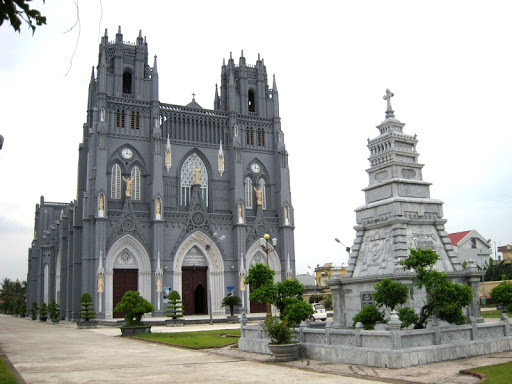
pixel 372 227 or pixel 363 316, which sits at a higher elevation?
pixel 372 227

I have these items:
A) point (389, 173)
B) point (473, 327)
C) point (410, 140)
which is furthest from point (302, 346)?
point (410, 140)

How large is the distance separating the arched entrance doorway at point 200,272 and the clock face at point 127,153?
29.4 feet

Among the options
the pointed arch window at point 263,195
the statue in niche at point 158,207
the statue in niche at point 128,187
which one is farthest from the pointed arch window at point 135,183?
the pointed arch window at point 263,195

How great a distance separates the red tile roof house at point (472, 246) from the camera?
2520 inches

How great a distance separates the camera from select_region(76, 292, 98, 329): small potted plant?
3738 cm

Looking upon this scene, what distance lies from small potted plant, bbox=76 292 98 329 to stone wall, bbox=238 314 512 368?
25.0 m

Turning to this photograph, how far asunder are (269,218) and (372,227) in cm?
3279

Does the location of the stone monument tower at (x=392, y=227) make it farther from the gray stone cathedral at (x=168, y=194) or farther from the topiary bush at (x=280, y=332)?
the gray stone cathedral at (x=168, y=194)

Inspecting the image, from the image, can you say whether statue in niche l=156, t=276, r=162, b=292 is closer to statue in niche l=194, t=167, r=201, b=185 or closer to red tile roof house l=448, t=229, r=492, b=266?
statue in niche l=194, t=167, r=201, b=185

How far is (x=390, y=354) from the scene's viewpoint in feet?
43.4

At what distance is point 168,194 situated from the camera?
48.8 metres

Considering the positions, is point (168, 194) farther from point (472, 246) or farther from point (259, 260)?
point (472, 246)

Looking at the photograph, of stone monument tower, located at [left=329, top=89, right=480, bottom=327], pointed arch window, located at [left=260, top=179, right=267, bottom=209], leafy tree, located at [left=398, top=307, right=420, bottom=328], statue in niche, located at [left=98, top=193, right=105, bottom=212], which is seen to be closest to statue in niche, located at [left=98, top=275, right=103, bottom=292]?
statue in niche, located at [left=98, top=193, right=105, bottom=212]

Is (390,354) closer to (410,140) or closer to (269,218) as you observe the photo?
(410,140)
